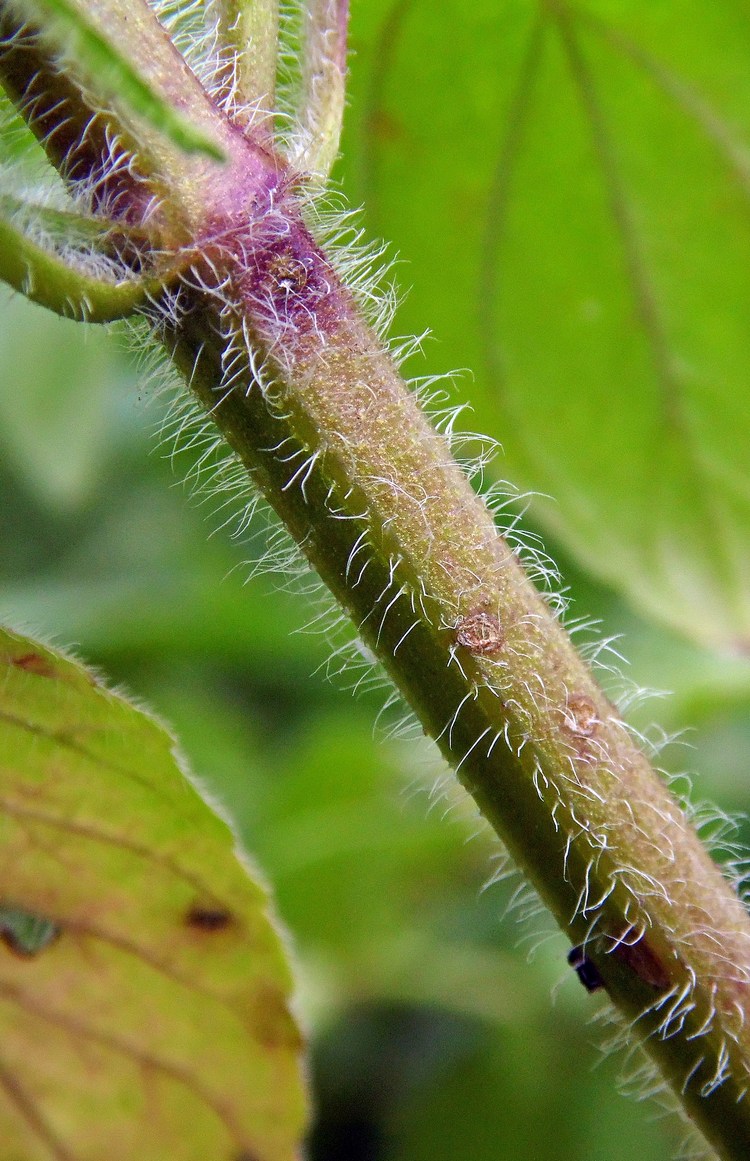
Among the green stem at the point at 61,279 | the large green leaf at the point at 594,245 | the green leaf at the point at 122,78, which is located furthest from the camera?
the large green leaf at the point at 594,245

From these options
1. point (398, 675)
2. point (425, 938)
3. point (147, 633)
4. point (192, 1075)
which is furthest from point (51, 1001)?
point (425, 938)

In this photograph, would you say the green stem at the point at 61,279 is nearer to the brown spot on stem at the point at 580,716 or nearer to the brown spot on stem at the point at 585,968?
the brown spot on stem at the point at 580,716

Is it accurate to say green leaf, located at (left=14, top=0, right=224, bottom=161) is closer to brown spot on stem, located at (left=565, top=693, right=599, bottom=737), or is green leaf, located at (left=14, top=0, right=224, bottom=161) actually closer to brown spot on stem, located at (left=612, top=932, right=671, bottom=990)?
brown spot on stem, located at (left=565, top=693, right=599, bottom=737)

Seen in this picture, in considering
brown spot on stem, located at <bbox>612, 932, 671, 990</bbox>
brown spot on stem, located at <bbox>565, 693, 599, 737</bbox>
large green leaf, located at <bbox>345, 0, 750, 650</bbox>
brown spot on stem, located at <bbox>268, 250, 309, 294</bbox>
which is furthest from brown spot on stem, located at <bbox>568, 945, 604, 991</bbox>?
large green leaf, located at <bbox>345, 0, 750, 650</bbox>

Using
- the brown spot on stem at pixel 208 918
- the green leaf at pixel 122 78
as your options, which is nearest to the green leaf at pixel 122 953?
the brown spot on stem at pixel 208 918

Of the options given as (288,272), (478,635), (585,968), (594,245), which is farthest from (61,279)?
(594,245)

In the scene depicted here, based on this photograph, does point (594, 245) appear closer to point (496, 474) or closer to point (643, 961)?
point (496, 474)

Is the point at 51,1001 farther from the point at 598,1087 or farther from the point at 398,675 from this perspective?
the point at 598,1087
